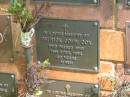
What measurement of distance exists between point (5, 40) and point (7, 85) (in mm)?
400

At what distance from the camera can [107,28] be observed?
3.13 metres

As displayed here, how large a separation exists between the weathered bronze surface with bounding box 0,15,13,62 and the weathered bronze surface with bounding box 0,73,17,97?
0.14m

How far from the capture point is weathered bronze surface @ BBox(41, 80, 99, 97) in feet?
10.9

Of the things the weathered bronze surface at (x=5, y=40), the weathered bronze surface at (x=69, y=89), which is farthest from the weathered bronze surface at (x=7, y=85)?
the weathered bronze surface at (x=69, y=89)

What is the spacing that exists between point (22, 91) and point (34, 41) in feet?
1.42

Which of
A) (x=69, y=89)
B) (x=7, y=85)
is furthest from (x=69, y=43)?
(x=7, y=85)

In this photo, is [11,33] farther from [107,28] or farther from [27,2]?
[107,28]

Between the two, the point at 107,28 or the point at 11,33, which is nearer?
the point at 107,28

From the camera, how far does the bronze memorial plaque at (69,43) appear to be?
3.20 m

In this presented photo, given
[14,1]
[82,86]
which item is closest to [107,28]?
[82,86]

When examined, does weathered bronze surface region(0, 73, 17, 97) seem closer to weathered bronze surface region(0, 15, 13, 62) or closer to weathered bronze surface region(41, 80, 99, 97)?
weathered bronze surface region(0, 15, 13, 62)

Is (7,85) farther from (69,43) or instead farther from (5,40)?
(69,43)

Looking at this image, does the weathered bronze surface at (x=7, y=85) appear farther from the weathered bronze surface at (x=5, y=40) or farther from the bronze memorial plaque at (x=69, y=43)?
the bronze memorial plaque at (x=69, y=43)

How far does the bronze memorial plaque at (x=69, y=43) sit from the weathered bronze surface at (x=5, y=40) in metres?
0.23
